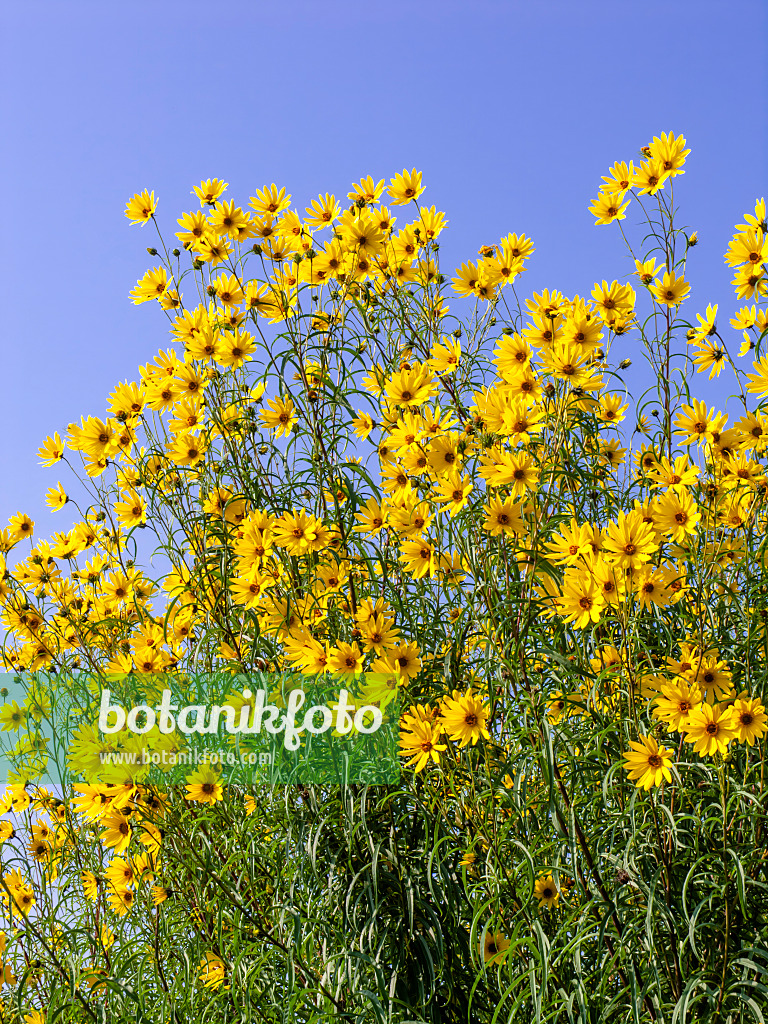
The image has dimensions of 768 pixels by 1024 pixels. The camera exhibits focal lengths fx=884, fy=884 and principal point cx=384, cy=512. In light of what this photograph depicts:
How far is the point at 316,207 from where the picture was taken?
2.65 meters

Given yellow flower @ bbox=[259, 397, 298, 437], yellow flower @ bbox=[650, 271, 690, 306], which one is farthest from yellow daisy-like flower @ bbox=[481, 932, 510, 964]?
yellow flower @ bbox=[650, 271, 690, 306]

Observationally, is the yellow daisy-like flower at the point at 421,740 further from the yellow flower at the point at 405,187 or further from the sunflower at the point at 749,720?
the yellow flower at the point at 405,187

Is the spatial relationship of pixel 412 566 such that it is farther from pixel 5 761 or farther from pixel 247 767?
pixel 5 761

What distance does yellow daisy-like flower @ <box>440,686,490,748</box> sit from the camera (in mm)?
1867

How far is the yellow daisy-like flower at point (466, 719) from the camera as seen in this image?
1867 millimetres

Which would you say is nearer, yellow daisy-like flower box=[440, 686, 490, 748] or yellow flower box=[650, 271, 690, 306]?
yellow daisy-like flower box=[440, 686, 490, 748]

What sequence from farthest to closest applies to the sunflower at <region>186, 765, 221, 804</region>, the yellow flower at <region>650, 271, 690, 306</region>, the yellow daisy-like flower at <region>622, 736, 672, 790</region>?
the yellow flower at <region>650, 271, 690, 306</region>, the sunflower at <region>186, 765, 221, 804</region>, the yellow daisy-like flower at <region>622, 736, 672, 790</region>

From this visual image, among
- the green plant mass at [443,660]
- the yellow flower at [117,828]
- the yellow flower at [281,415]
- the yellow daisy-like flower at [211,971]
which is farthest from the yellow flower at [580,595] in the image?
the yellow daisy-like flower at [211,971]

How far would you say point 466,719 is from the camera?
188cm

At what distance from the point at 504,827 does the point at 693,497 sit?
84 centimetres

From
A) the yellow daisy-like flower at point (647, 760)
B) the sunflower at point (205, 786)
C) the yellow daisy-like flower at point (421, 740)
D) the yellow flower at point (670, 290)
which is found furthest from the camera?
the yellow flower at point (670, 290)

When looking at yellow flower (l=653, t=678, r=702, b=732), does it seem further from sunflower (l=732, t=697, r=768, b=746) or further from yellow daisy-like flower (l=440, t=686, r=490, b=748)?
yellow daisy-like flower (l=440, t=686, r=490, b=748)

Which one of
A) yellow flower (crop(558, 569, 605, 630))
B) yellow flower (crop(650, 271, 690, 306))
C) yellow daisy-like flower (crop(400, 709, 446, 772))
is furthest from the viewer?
yellow flower (crop(650, 271, 690, 306))

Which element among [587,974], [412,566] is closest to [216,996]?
[587,974]
